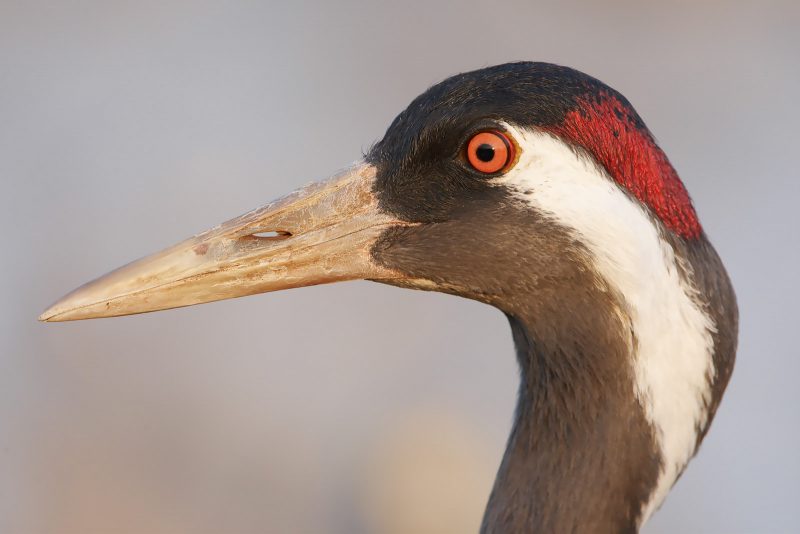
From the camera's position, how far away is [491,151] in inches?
114

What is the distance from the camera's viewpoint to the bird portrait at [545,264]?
2.87m

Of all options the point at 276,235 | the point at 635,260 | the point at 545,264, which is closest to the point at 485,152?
the point at 545,264

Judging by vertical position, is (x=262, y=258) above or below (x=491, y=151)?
below

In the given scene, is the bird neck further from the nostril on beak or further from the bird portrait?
the nostril on beak

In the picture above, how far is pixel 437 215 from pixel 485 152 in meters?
0.25

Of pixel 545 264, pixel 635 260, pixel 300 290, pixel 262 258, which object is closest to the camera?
pixel 635 260

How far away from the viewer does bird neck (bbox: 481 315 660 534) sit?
2951mm

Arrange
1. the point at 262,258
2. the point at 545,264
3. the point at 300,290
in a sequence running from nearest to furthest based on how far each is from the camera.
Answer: the point at 545,264 < the point at 262,258 < the point at 300,290

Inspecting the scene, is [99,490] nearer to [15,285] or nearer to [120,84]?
[15,285]

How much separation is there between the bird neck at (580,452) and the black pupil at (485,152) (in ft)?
1.66

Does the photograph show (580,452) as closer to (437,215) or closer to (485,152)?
(437,215)

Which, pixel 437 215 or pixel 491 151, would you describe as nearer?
pixel 491 151

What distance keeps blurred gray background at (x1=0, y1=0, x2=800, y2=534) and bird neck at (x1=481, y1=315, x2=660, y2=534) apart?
3.51 meters

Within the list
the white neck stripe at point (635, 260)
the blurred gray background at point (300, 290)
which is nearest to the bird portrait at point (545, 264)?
the white neck stripe at point (635, 260)
